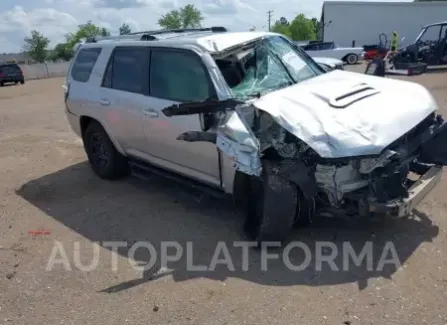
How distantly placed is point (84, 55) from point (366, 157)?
4.46m

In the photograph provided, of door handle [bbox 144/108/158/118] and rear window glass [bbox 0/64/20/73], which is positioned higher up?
door handle [bbox 144/108/158/118]

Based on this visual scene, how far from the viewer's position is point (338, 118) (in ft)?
13.0

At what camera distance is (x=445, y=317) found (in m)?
3.21

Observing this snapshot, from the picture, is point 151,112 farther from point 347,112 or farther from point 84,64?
point 347,112

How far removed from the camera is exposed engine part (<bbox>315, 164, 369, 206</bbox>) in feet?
12.8

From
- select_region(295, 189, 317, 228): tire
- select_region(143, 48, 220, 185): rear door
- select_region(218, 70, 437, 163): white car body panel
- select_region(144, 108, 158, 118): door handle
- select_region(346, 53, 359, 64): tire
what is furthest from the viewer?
select_region(346, 53, 359, 64): tire

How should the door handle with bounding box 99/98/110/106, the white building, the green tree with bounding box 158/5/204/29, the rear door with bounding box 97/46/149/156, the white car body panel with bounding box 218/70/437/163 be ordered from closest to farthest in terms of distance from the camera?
the white car body panel with bounding box 218/70/437/163, the rear door with bounding box 97/46/149/156, the door handle with bounding box 99/98/110/106, the white building, the green tree with bounding box 158/5/204/29

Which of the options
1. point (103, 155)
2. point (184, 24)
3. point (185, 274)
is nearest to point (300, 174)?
point (185, 274)

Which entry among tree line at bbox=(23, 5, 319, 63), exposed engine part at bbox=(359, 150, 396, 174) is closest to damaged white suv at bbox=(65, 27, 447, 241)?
exposed engine part at bbox=(359, 150, 396, 174)

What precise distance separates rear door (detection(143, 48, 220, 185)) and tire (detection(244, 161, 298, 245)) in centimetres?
68

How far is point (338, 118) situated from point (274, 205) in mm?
919

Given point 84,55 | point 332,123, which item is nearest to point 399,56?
point 84,55

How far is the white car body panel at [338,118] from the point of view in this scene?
3746mm

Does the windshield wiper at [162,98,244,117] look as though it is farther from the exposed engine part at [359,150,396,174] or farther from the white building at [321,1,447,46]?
the white building at [321,1,447,46]
